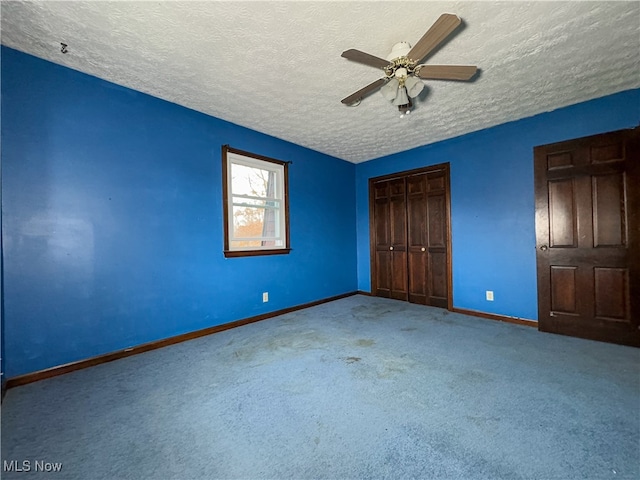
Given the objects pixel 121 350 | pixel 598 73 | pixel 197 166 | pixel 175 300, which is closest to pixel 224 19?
pixel 197 166

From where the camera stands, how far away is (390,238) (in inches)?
181

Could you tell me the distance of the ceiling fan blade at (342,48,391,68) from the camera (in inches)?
65.0

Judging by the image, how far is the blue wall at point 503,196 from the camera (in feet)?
9.23

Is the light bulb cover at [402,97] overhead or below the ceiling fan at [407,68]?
below

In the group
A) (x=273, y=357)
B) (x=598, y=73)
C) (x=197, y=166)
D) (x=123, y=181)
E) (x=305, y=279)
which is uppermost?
(x=598, y=73)

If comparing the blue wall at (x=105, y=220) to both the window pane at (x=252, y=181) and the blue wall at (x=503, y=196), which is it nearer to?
the window pane at (x=252, y=181)

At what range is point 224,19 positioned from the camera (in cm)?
165

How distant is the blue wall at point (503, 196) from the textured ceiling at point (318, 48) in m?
0.22

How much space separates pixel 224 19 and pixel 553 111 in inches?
140

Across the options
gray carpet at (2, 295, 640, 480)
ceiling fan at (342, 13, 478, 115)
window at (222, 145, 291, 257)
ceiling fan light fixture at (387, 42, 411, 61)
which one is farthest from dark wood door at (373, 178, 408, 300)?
ceiling fan light fixture at (387, 42, 411, 61)

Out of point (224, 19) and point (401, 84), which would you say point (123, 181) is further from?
point (401, 84)

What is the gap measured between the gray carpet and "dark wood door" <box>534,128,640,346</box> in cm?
31

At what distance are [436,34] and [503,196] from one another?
2.57 m

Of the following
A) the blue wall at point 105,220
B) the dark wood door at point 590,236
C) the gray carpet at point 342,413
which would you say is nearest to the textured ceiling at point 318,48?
the blue wall at point 105,220
